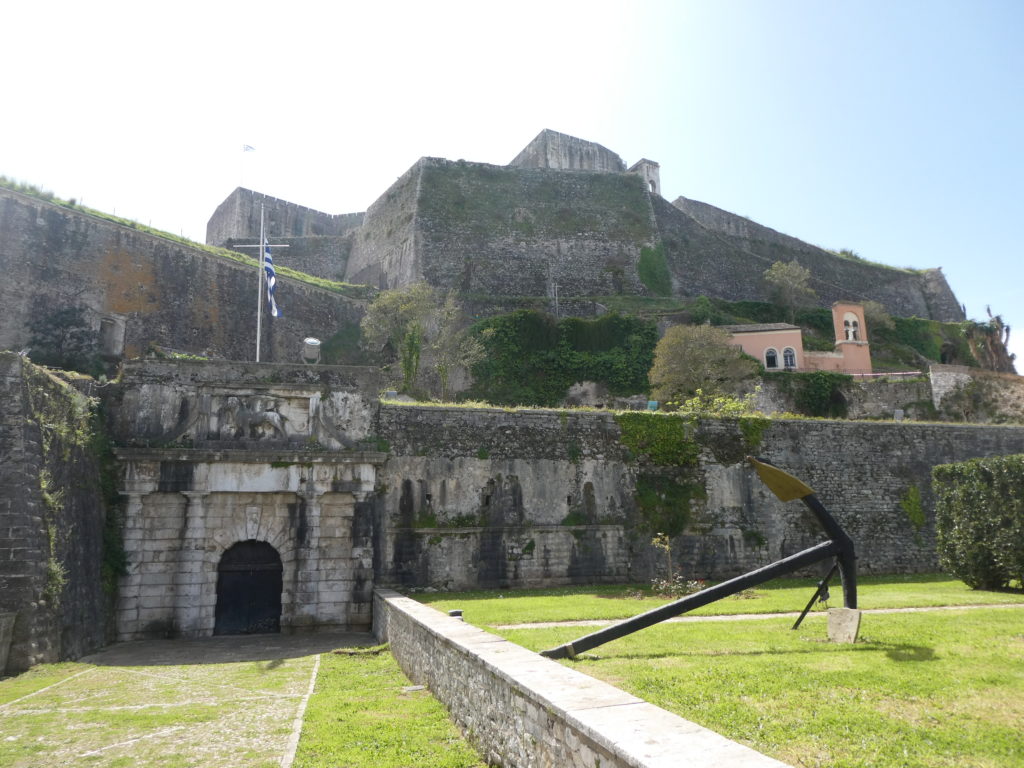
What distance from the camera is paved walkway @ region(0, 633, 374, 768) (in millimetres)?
6191

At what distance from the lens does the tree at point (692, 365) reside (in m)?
29.4

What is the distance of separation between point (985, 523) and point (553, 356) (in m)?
19.8

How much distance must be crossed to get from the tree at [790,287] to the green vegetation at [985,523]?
27.8 metres

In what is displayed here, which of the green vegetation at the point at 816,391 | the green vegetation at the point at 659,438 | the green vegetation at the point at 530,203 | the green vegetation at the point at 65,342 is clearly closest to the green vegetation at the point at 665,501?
the green vegetation at the point at 659,438

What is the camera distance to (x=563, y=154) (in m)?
54.6

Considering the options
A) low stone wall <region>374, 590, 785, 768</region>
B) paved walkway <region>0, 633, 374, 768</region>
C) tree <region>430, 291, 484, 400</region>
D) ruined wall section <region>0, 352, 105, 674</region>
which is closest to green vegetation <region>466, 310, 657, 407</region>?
tree <region>430, 291, 484, 400</region>

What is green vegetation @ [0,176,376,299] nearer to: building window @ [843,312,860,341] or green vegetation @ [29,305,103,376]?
green vegetation @ [29,305,103,376]

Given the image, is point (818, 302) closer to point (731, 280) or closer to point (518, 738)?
point (731, 280)

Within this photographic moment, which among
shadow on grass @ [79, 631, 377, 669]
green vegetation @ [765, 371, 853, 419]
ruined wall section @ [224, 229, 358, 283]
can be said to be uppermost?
ruined wall section @ [224, 229, 358, 283]

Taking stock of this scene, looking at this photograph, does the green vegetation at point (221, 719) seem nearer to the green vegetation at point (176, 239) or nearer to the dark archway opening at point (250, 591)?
the dark archway opening at point (250, 591)

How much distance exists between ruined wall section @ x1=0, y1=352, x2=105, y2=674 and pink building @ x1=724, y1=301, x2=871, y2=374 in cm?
3014

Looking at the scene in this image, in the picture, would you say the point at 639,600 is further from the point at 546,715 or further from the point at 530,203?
the point at 530,203

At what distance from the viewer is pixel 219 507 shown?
1490cm

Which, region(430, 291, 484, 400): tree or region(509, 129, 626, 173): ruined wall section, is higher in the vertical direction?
region(509, 129, 626, 173): ruined wall section
